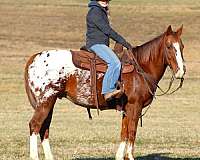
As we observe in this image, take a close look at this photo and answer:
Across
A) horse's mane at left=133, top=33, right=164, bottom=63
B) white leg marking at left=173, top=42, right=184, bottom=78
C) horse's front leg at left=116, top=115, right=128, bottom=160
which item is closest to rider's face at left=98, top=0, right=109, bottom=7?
horse's mane at left=133, top=33, right=164, bottom=63

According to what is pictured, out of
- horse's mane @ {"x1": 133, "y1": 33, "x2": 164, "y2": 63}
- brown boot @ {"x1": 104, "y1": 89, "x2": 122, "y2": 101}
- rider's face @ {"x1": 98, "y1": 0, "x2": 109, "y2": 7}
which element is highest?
rider's face @ {"x1": 98, "y1": 0, "x2": 109, "y2": 7}

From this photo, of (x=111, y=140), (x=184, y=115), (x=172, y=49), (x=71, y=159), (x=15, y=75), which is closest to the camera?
(x=172, y=49)

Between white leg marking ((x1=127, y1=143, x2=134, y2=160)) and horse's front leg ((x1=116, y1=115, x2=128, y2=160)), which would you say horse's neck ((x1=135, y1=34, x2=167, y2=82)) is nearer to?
horse's front leg ((x1=116, y1=115, x2=128, y2=160))

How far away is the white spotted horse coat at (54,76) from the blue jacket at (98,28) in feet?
1.91

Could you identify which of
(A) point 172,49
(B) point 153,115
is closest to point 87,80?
(A) point 172,49

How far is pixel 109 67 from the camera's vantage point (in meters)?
12.5

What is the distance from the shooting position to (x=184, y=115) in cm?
2578

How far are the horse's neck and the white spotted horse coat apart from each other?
0.90 metres

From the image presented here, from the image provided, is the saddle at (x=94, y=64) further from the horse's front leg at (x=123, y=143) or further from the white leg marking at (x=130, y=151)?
the white leg marking at (x=130, y=151)

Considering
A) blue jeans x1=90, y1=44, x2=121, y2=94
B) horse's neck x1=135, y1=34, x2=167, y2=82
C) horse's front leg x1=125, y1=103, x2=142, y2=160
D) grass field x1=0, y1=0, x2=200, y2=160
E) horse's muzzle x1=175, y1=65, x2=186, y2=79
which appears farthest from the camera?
grass field x1=0, y1=0, x2=200, y2=160

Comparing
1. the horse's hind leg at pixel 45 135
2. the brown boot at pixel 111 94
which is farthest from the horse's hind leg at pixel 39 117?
the brown boot at pixel 111 94

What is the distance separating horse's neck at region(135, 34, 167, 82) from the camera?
12.8 meters

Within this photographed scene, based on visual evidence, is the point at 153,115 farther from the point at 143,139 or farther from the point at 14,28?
the point at 14,28

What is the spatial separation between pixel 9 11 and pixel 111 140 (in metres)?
46.8
